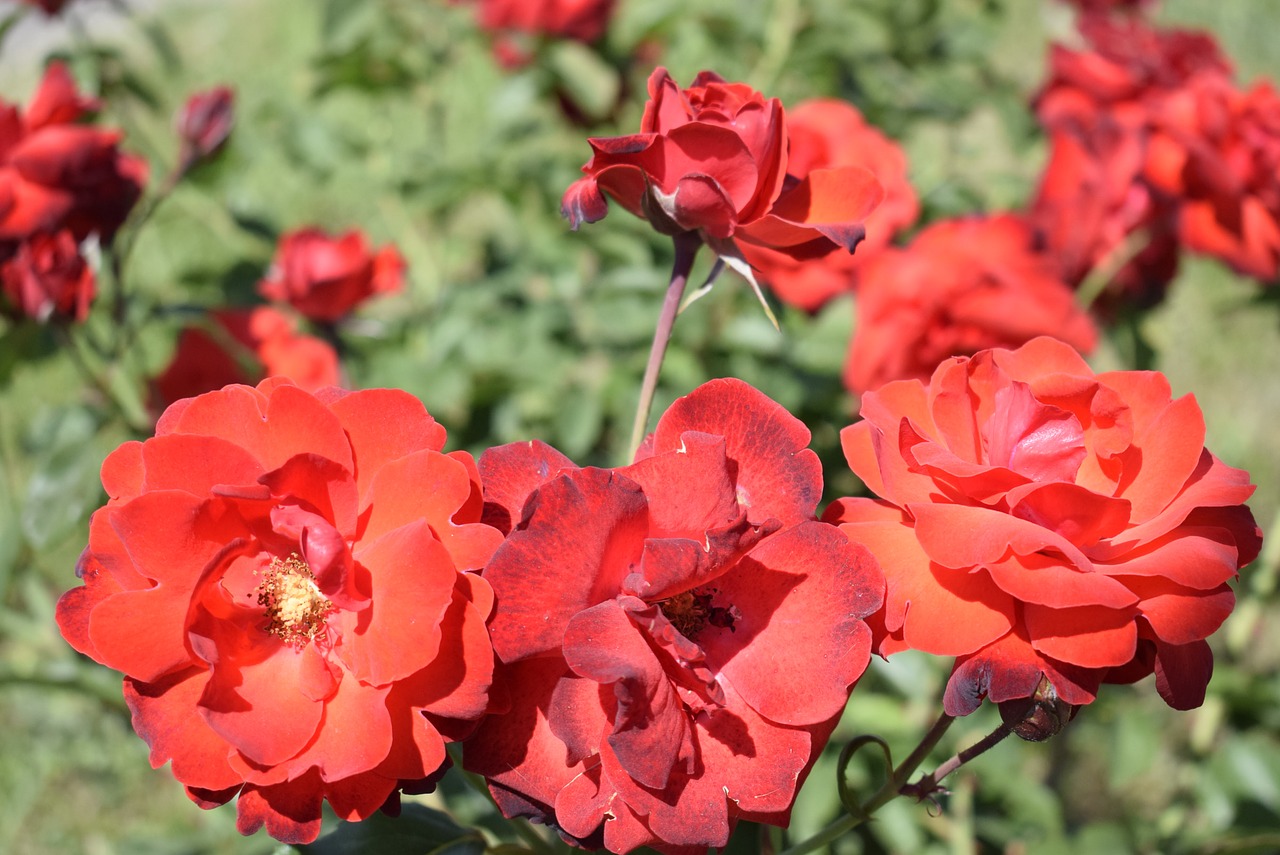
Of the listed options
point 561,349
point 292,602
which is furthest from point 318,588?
point 561,349

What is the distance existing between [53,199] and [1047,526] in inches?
47.1

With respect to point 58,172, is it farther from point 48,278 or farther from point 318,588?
point 318,588

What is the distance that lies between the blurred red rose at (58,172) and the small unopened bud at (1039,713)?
47.7 inches

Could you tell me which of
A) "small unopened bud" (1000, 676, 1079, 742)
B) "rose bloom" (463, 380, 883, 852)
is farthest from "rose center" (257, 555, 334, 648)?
"small unopened bud" (1000, 676, 1079, 742)

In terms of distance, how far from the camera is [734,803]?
67cm

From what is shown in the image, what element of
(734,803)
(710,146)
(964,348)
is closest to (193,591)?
(734,803)

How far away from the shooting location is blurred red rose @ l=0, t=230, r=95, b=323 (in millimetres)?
1316

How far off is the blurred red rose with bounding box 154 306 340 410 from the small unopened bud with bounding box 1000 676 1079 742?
45.5 inches

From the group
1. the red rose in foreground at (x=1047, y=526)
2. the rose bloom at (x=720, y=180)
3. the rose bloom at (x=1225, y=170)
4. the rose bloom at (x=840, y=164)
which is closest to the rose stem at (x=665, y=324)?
the rose bloom at (x=720, y=180)

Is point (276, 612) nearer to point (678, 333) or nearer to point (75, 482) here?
point (75, 482)

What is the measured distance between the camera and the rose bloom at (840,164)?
58.6 inches

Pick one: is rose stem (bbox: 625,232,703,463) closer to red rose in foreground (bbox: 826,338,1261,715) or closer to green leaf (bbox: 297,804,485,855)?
red rose in foreground (bbox: 826,338,1261,715)

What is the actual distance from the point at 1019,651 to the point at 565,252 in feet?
5.07

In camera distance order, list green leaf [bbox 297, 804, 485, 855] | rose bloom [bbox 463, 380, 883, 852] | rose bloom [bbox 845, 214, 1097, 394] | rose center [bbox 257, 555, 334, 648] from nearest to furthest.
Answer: rose bloom [bbox 463, 380, 883, 852], rose center [bbox 257, 555, 334, 648], green leaf [bbox 297, 804, 485, 855], rose bloom [bbox 845, 214, 1097, 394]
